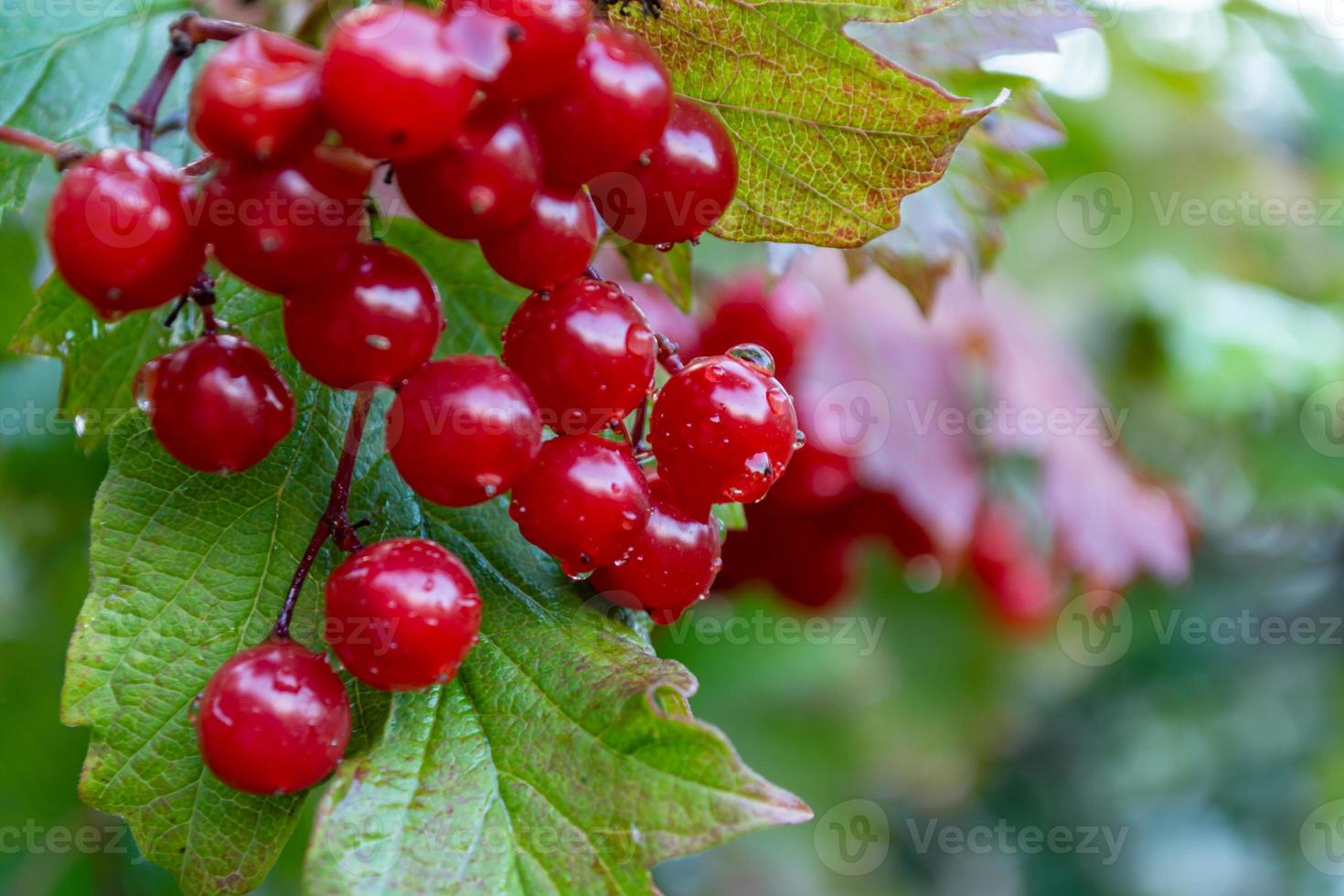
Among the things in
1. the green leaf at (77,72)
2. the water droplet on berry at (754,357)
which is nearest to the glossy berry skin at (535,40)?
the water droplet on berry at (754,357)

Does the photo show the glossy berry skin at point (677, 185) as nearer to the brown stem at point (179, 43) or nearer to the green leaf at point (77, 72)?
the brown stem at point (179, 43)

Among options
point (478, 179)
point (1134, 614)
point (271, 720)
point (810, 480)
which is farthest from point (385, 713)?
point (1134, 614)

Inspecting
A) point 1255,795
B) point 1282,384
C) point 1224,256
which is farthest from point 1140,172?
point 1255,795

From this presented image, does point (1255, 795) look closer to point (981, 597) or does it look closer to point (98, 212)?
point (981, 597)

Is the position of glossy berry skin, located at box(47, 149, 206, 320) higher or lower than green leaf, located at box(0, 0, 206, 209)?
higher

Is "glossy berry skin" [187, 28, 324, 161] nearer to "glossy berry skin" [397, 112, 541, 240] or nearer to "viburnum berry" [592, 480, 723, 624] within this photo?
"glossy berry skin" [397, 112, 541, 240]

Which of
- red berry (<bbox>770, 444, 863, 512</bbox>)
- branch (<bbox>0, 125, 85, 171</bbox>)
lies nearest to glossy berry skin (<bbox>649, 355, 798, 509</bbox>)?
branch (<bbox>0, 125, 85, 171</bbox>)
